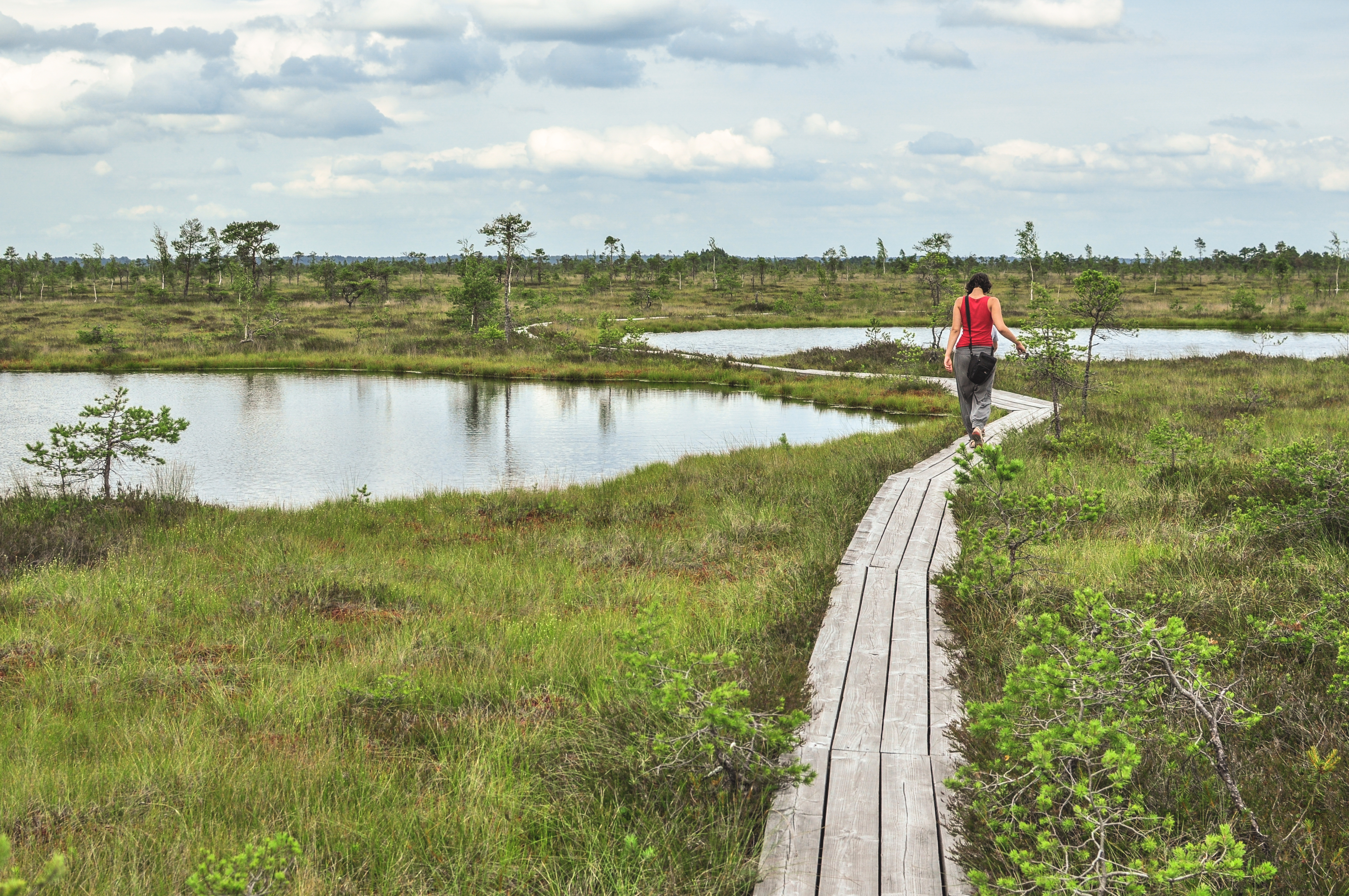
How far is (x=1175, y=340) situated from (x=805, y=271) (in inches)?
3145

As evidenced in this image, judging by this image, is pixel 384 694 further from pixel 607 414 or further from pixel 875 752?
pixel 607 414

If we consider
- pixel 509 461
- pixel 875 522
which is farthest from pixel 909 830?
pixel 509 461

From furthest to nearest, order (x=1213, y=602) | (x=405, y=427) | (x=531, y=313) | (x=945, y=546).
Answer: (x=531, y=313) < (x=405, y=427) < (x=945, y=546) < (x=1213, y=602)

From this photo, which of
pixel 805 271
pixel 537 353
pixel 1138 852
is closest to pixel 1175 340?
pixel 537 353

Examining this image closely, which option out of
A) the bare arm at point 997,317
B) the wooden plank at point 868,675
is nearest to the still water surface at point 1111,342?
the bare arm at point 997,317

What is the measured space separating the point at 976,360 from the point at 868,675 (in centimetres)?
599

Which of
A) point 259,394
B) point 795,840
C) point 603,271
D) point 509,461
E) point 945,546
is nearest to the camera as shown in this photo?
point 795,840

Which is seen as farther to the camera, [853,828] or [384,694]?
[384,694]

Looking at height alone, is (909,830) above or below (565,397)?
below

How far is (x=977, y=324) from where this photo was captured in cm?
980

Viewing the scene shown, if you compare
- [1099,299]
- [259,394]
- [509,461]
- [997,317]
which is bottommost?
[509,461]

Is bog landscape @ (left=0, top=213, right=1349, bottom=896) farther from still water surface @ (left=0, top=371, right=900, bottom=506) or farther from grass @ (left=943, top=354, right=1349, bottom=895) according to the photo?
still water surface @ (left=0, top=371, right=900, bottom=506)

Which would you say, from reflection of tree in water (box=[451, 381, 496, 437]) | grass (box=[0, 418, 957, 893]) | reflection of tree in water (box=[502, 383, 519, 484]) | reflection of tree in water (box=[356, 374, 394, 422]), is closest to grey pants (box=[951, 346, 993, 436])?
grass (box=[0, 418, 957, 893])

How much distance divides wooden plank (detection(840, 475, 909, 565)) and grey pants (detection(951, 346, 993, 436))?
109 cm
